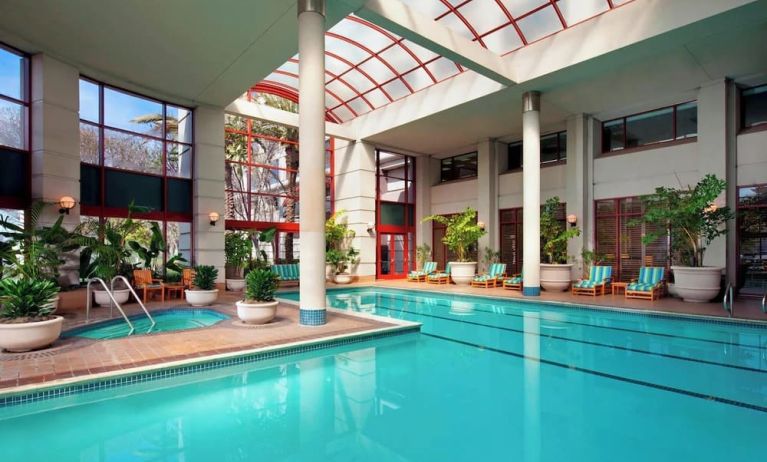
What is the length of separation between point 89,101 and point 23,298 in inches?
286

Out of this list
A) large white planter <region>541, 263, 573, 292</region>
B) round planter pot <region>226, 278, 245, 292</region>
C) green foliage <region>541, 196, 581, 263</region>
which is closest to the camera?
large white planter <region>541, 263, 573, 292</region>

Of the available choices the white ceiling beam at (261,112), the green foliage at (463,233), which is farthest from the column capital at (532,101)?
the white ceiling beam at (261,112)

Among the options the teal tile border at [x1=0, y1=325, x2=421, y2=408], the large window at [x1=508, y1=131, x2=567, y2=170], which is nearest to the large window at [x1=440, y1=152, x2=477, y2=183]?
the large window at [x1=508, y1=131, x2=567, y2=170]

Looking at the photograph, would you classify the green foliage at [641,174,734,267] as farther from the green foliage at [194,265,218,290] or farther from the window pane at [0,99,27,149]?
the window pane at [0,99,27,149]

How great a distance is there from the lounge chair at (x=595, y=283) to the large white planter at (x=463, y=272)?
13.2 ft

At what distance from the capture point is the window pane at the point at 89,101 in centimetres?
1042

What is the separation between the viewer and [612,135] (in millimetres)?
14102

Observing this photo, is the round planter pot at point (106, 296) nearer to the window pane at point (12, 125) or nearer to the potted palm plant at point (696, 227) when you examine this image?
the window pane at point (12, 125)

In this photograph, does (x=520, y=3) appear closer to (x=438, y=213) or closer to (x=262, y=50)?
(x=262, y=50)

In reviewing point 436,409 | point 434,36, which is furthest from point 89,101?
point 436,409

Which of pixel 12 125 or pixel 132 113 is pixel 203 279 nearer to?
pixel 12 125

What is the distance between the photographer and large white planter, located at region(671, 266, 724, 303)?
33.0 feet

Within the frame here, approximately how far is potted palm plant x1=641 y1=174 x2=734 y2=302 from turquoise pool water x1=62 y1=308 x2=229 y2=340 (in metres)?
10.8

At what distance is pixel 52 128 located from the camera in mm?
9305
